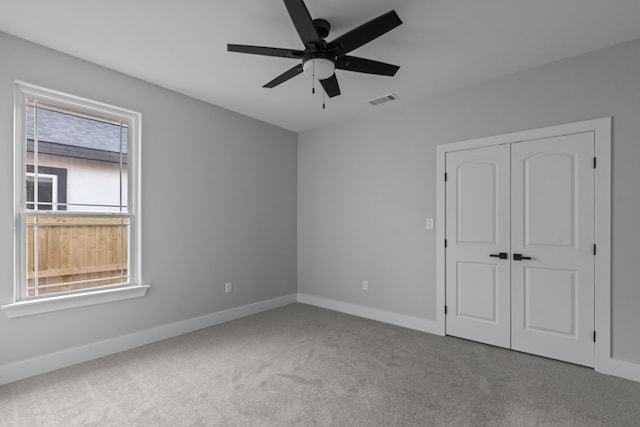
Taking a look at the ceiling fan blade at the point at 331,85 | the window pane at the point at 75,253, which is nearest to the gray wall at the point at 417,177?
the ceiling fan blade at the point at 331,85

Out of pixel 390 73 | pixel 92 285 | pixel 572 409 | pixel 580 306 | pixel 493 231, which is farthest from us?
pixel 493 231

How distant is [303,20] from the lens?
1.89 meters

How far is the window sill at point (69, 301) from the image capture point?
2.53m

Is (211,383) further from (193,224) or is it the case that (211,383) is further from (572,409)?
(572,409)

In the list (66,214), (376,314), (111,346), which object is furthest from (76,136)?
(376,314)

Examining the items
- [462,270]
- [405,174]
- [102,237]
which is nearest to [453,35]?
[405,174]

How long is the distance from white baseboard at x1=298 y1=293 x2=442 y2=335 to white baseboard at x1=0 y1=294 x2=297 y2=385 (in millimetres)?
859

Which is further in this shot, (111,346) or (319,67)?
(111,346)

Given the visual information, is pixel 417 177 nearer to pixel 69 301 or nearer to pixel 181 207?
pixel 181 207

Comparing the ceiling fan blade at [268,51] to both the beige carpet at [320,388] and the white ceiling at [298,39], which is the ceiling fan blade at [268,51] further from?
the beige carpet at [320,388]

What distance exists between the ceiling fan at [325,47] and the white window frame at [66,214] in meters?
1.74

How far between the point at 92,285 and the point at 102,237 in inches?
18.0

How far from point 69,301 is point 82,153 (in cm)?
133

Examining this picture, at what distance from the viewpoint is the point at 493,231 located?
332cm
